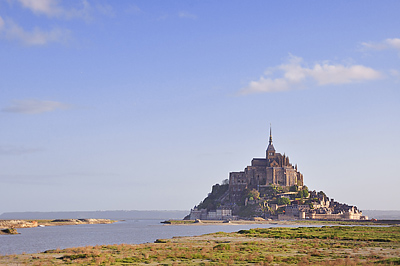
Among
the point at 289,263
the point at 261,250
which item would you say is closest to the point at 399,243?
the point at 261,250

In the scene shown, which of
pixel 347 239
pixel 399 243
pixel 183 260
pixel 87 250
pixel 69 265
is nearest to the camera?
pixel 69 265

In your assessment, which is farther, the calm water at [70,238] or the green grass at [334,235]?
the green grass at [334,235]

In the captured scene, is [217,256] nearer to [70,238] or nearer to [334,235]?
[334,235]

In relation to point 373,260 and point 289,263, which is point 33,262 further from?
point 373,260

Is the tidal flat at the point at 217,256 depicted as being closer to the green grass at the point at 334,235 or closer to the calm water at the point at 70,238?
the green grass at the point at 334,235

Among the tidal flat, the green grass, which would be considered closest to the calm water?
the tidal flat

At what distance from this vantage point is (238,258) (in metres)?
47.8

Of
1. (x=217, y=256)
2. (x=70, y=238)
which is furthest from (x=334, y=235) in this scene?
(x=70, y=238)

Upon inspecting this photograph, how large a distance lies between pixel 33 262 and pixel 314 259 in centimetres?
2399

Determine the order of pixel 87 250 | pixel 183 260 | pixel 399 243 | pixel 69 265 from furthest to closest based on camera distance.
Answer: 1. pixel 399 243
2. pixel 87 250
3. pixel 183 260
4. pixel 69 265

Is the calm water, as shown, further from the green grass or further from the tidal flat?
the green grass

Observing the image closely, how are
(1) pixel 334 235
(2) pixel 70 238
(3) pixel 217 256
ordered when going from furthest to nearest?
(2) pixel 70 238 < (1) pixel 334 235 < (3) pixel 217 256

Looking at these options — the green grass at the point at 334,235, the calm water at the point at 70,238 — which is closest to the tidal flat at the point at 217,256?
the green grass at the point at 334,235

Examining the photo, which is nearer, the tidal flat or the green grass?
the tidal flat
